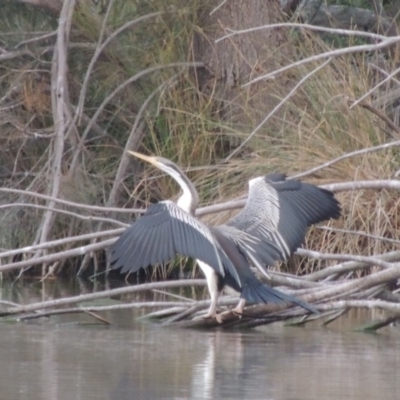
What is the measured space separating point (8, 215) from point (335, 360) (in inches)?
177

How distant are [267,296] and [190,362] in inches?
29.1

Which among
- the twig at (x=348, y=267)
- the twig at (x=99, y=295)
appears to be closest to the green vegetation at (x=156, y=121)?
the twig at (x=348, y=267)

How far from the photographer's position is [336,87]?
8.98 metres

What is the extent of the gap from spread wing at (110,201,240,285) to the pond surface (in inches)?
14.8

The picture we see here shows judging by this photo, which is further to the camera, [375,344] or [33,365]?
[375,344]

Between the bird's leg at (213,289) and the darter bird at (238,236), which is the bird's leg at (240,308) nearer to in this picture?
the darter bird at (238,236)

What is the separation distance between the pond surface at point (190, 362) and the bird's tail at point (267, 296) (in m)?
0.20

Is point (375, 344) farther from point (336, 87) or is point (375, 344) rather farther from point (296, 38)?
point (296, 38)

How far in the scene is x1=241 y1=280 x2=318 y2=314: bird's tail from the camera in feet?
18.7

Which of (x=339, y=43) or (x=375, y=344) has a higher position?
(x=339, y=43)

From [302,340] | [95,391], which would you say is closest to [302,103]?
[302,340]

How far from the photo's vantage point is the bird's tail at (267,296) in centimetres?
569

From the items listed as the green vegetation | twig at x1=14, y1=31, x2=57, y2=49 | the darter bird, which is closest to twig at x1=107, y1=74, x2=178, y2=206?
the green vegetation

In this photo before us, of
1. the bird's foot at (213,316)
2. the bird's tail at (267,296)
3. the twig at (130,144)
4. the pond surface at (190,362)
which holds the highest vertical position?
the twig at (130,144)
